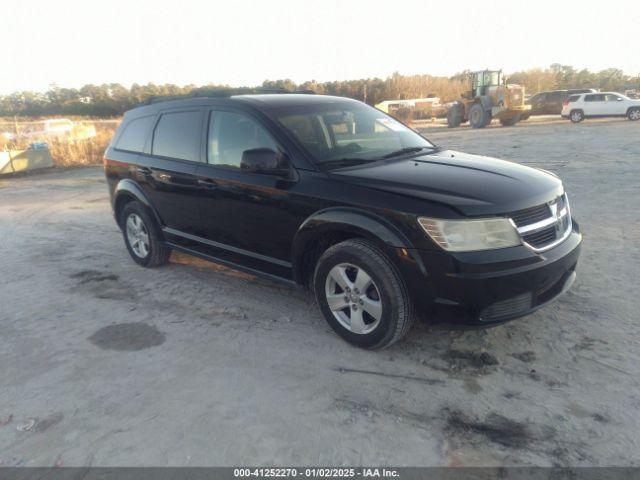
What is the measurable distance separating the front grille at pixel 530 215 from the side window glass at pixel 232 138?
189 centimetres

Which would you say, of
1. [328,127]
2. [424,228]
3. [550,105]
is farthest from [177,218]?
[550,105]

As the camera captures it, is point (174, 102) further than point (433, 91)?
No

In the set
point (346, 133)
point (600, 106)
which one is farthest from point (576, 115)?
point (346, 133)

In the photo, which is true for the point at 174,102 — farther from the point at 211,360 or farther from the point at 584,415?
the point at 584,415

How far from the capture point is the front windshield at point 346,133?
153 inches

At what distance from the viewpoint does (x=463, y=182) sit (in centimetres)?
334

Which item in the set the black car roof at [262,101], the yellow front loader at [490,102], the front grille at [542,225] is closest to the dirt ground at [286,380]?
the front grille at [542,225]

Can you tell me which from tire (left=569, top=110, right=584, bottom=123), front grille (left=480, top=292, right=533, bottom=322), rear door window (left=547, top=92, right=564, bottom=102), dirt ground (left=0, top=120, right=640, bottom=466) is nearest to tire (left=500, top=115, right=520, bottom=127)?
tire (left=569, top=110, right=584, bottom=123)

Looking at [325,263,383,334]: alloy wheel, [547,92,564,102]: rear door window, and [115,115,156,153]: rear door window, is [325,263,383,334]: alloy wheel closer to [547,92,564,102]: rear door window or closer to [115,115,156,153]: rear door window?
[115,115,156,153]: rear door window

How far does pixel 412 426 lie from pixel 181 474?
1258mm

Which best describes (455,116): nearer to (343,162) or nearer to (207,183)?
(207,183)

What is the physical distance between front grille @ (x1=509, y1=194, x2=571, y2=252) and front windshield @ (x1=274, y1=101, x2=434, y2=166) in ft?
4.21

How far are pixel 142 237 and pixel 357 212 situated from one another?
10.5 feet

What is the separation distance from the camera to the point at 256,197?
3951mm
